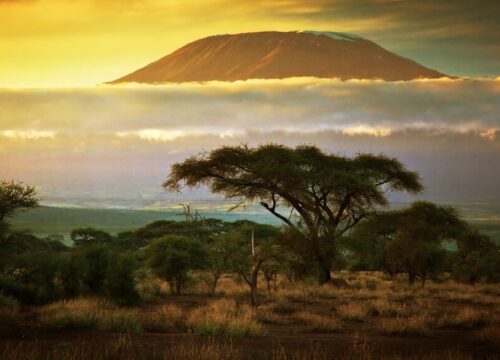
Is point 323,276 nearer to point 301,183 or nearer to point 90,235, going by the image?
point 301,183

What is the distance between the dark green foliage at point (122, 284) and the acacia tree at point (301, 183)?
11049 mm

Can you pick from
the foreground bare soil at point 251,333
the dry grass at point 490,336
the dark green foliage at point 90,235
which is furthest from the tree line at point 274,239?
the dark green foliage at point 90,235

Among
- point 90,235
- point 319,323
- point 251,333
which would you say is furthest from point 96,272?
point 90,235

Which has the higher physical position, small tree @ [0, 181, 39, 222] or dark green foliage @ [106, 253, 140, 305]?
small tree @ [0, 181, 39, 222]

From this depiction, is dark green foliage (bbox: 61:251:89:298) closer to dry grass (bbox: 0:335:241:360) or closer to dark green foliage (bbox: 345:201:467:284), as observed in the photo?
dry grass (bbox: 0:335:241:360)

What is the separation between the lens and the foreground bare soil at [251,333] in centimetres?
1355

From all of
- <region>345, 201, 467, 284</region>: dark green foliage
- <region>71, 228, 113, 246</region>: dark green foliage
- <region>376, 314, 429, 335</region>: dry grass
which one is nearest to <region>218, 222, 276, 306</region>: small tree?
<region>376, 314, 429, 335</region>: dry grass

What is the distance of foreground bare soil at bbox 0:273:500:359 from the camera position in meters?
13.5

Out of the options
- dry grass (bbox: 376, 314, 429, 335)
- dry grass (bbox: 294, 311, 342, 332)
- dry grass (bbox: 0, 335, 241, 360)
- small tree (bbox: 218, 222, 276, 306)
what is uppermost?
small tree (bbox: 218, 222, 276, 306)

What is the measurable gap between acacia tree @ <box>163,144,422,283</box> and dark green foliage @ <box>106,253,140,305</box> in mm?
11049

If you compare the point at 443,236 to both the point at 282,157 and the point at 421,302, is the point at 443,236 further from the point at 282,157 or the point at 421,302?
the point at 421,302

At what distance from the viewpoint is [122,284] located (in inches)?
1009

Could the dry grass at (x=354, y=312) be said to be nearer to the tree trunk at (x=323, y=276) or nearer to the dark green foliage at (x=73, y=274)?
the dark green foliage at (x=73, y=274)

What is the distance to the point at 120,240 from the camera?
266 ft
